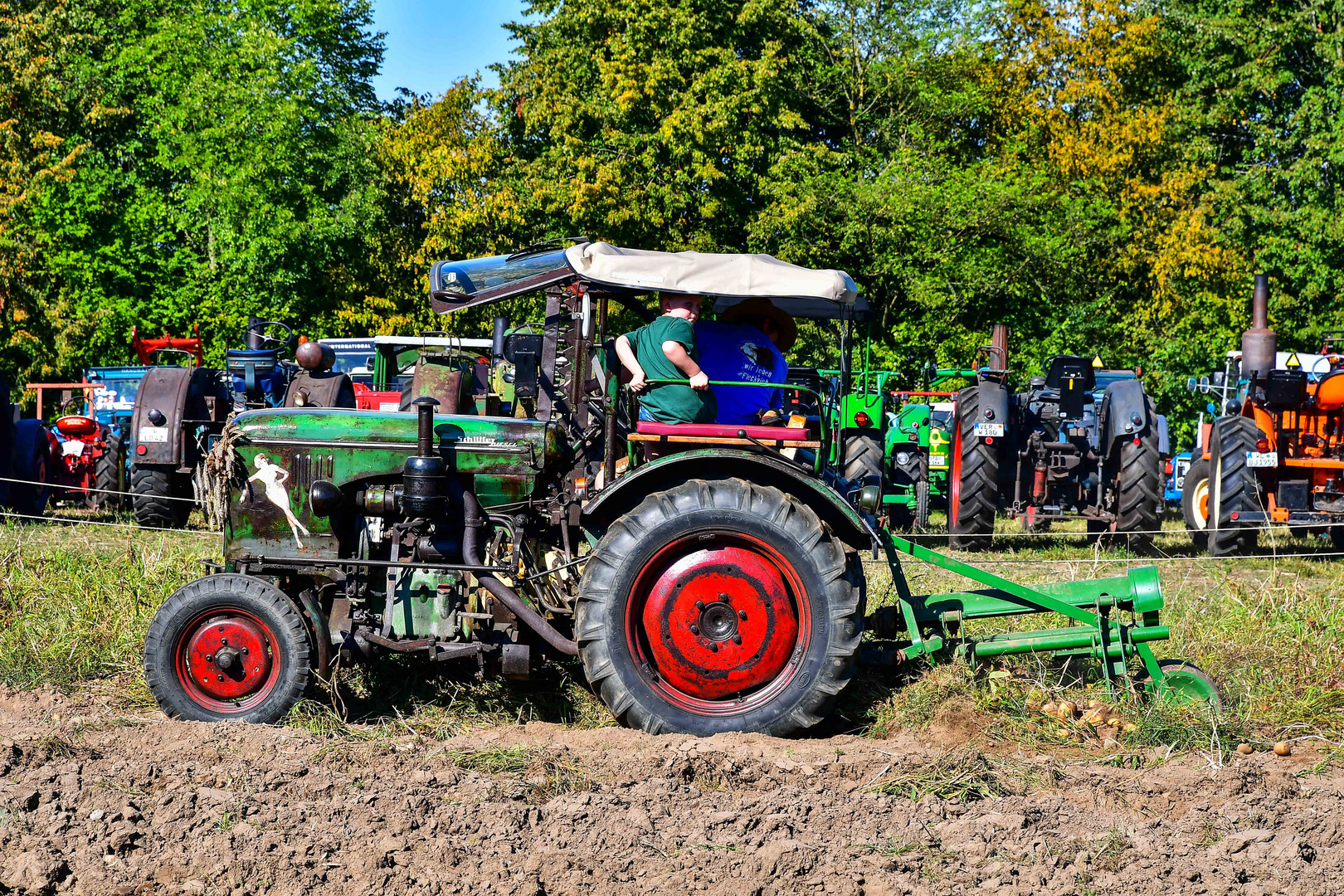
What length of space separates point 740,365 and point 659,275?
65cm

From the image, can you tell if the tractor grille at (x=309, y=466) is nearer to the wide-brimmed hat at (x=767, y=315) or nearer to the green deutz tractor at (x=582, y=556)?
the green deutz tractor at (x=582, y=556)

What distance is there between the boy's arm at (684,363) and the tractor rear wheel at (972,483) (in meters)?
6.56

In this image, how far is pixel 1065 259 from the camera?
20734mm

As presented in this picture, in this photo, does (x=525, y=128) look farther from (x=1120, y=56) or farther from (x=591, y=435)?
(x=591, y=435)

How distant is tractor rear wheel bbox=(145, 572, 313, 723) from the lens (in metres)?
5.34

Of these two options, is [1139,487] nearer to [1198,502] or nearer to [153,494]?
[1198,502]

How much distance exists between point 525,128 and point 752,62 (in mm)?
4392

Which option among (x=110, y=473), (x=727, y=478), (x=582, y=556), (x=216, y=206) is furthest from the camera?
(x=216, y=206)

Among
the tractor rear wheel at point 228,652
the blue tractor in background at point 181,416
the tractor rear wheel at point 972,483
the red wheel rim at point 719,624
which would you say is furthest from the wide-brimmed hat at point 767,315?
the blue tractor in background at point 181,416

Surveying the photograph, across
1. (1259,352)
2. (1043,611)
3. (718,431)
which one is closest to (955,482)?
(1259,352)

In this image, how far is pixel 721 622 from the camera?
5.38 meters

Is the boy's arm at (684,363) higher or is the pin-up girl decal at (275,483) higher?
the boy's arm at (684,363)

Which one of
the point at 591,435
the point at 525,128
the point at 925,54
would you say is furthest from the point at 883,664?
the point at 925,54

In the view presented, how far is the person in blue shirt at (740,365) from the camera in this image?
5875 mm
